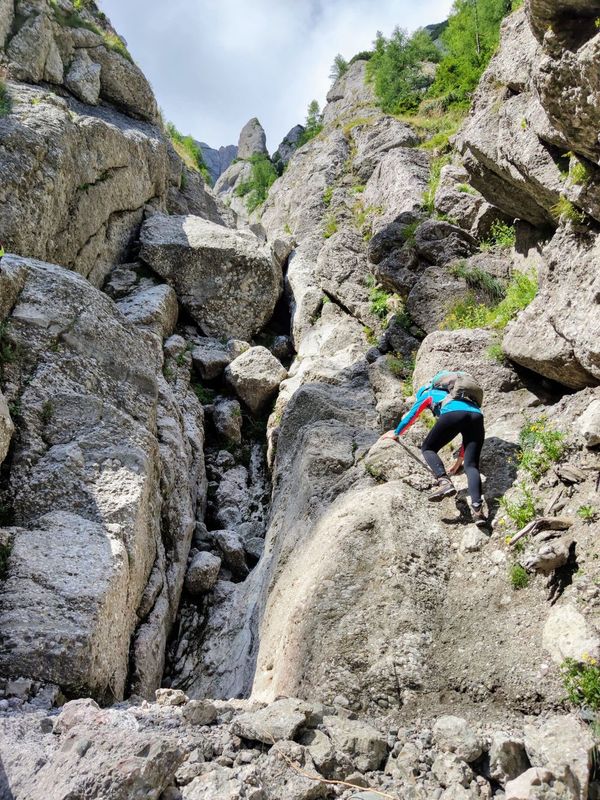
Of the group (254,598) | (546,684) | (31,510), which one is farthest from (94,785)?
(254,598)

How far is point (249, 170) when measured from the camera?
6041 cm

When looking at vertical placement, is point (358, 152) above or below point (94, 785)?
above

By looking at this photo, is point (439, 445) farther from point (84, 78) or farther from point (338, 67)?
point (338, 67)

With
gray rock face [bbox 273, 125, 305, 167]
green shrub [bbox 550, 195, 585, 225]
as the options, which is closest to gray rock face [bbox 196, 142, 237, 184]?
gray rock face [bbox 273, 125, 305, 167]

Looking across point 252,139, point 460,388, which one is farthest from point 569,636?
point 252,139

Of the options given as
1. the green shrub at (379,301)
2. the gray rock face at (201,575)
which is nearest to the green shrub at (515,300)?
the green shrub at (379,301)

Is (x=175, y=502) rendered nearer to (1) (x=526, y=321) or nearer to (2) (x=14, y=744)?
(2) (x=14, y=744)

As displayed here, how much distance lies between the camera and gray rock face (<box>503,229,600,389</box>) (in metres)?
8.90

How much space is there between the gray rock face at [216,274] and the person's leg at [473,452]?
12.7 meters

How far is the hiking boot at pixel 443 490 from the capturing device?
8.61 m

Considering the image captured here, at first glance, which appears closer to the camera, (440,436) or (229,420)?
(440,436)

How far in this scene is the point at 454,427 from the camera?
8703mm

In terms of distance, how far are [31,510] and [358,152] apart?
83.8 ft

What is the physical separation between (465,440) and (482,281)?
289 inches
